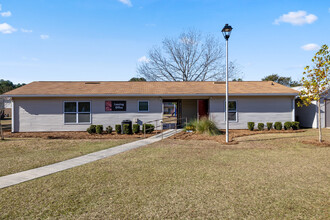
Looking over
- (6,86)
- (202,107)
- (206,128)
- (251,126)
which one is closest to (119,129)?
(206,128)

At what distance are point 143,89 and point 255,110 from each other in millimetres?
8400

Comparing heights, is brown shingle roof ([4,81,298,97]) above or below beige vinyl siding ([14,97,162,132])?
above

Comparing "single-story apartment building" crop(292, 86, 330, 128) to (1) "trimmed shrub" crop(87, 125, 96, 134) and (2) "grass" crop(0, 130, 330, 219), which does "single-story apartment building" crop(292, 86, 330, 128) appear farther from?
(1) "trimmed shrub" crop(87, 125, 96, 134)

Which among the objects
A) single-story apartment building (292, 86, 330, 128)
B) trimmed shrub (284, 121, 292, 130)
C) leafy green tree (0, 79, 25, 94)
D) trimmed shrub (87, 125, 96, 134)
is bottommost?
trimmed shrub (87, 125, 96, 134)

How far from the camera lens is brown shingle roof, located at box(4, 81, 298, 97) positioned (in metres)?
15.1

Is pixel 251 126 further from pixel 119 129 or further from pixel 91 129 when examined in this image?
pixel 91 129

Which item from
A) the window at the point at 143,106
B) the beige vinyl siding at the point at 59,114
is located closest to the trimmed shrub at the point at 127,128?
the beige vinyl siding at the point at 59,114

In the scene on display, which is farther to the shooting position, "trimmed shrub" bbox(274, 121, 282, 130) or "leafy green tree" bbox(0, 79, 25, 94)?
"leafy green tree" bbox(0, 79, 25, 94)

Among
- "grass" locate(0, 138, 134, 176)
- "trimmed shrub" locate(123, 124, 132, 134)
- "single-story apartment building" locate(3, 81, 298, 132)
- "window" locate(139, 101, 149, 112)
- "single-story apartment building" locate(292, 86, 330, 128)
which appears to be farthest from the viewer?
"single-story apartment building" locate(292, 86, 330, 128)

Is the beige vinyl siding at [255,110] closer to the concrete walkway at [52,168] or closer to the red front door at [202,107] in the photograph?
the red front door at [202,107]

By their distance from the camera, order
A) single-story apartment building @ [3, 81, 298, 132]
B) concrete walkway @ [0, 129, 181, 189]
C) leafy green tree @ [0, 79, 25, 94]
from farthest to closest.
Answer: leafy green tree @ [0, 79, 25, 94], single-story apartment building @ [3, 81, 298, 132], concrete walkway @ [0, 129, 181, 189]

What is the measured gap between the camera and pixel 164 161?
692cm

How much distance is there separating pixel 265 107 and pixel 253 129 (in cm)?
203

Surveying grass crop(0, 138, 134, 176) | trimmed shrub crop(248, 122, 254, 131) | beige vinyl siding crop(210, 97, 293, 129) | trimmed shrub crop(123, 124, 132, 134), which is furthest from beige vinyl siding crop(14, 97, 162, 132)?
trimmed shrub crop(248, 122, 254, 131)
